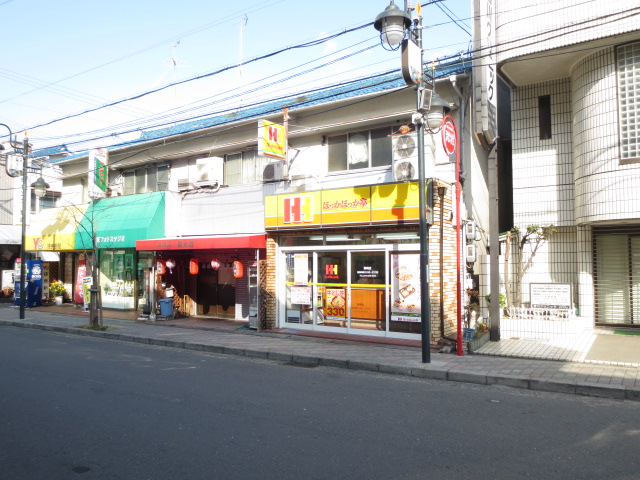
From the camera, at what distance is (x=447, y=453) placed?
5.02m

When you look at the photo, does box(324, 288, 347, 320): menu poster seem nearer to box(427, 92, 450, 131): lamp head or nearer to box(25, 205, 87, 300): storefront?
box(427, 92, 450, 131): lamp head

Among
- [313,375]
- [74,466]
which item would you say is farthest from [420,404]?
[74,466]

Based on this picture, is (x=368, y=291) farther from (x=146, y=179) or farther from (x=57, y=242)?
(x=57, y=242)

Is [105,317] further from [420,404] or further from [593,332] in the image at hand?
[593,332]

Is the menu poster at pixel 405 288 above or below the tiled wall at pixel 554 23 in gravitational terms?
below

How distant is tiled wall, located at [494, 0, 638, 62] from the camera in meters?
10.6

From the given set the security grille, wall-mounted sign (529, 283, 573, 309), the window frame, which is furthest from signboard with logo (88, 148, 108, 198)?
the security grille

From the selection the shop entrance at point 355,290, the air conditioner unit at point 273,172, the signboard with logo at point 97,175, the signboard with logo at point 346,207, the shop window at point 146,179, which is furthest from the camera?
the signboard with logo at point 97,175

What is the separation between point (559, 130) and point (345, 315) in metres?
7.28

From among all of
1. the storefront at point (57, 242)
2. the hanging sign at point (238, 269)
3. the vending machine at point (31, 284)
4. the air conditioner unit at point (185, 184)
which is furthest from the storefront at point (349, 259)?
the vending machine at point (31, 284)

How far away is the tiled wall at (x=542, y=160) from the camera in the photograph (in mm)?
12664

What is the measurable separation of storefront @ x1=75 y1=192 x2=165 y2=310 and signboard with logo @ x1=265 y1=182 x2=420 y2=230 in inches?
220

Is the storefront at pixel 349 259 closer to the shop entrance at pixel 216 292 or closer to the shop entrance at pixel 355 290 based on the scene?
the shop entrance at pixel 355 290

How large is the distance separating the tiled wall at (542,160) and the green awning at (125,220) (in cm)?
1168
